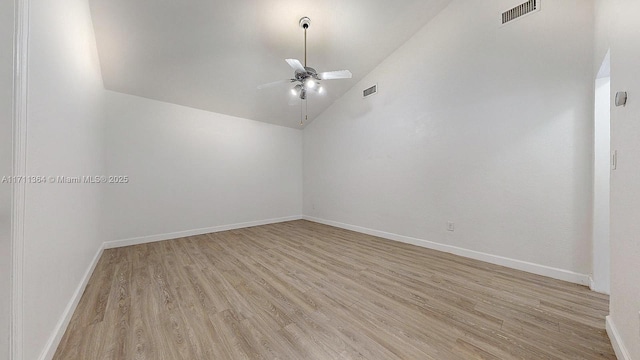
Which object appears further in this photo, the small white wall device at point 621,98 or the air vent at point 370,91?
the air vent at point 370,91

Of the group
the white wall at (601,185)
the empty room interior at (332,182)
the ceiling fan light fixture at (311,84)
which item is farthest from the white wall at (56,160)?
the white wall at (601,185)

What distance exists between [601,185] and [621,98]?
1309mm

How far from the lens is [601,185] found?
212cm

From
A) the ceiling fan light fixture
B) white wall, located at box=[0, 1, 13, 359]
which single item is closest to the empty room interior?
white wall, located at box=[0, 1, 13, 359]

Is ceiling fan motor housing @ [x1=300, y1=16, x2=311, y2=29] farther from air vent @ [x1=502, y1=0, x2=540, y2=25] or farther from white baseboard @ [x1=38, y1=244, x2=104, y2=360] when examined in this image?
white baseboard @ [x1=38, y1=244, x2=104, y2=360]

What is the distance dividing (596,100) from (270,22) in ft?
12.1

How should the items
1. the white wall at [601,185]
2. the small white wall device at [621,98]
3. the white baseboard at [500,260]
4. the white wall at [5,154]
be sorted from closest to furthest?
the white wall at [5,154]
the small white wall device at [621,98]
the white wall at [601,185]
the white baseboard at [500,260]

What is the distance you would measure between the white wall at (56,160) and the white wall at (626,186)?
3.09 meters

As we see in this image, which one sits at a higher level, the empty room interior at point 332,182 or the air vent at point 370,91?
the air vent at point 370,91

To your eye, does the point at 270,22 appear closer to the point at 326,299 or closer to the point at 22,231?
the point at 22,231

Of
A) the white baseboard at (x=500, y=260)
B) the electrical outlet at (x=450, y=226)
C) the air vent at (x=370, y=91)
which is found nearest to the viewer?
the white baseboard at (x=500, y=260)

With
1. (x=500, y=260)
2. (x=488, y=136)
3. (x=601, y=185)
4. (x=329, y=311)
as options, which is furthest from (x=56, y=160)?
(x=601, y=185)

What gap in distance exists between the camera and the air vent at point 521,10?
8.25ft

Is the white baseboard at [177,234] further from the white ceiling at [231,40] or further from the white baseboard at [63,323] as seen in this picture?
the white ceiling at [231,40]
